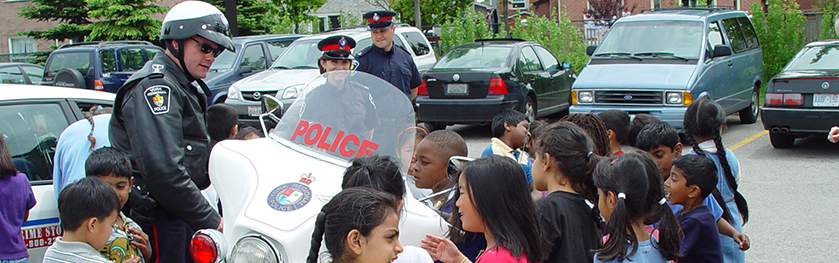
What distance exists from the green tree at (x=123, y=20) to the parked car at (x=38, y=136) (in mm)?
24195

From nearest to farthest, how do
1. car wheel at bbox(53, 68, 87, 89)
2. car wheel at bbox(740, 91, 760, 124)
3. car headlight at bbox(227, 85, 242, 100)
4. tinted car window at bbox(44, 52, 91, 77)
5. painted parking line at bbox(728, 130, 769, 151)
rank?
1. painted parking line at bbox(728, 130, 769, 151)
2. car headlight at bbox(227, 85, 242, 100)
3. car wheel at bbox(740, 91, 760, 124)
4. car wheel at bbox(53, 68, 87, 89)
5. tinted car window at bbox(44, 52, 91, 77)

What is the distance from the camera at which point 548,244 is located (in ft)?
9.41

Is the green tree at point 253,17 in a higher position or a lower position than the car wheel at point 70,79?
higher

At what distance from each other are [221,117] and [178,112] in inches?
89.3

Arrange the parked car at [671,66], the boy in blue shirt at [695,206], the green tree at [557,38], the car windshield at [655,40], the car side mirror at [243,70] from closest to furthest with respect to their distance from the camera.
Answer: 1. the boy in blue shirt at [695,206]
2. the parked car at [671,66]
3. the car windshield at [655,40]
4. the car side mirror at [243,70]
5. the green tree at [557,38]

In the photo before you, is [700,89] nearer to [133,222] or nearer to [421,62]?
[421,62]

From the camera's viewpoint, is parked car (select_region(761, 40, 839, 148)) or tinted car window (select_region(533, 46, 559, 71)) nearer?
parked car (select_region(761, 40, 839, 148))

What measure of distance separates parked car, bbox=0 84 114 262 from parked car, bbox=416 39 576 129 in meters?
7.21

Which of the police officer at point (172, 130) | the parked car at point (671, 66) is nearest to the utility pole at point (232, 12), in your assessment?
the parked car at point (671, 66)

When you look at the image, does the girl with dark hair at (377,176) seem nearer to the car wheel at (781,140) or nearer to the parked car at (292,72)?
the parked car at (292,72)

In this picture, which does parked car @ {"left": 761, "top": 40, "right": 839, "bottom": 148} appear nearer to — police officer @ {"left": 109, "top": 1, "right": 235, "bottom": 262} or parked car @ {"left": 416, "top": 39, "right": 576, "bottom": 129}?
parked car @ {"left": 416, "top": 39, "right": 576, "bottom": 129}

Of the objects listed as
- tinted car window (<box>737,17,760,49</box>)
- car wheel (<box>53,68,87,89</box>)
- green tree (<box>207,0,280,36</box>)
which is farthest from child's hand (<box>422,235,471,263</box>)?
green tree (<box>207,0,280,36</box>)

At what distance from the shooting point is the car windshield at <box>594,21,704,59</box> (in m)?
10.9

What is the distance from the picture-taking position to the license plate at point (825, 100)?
9.04 metres
